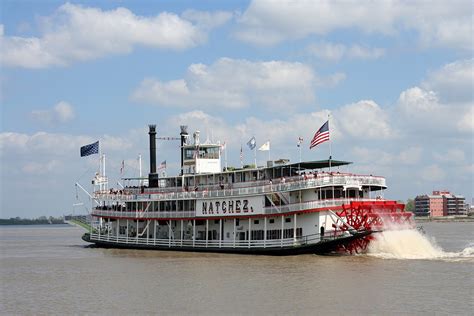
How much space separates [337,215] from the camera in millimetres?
42406

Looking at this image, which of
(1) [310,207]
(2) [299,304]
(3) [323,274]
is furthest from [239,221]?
(2) [299,304]

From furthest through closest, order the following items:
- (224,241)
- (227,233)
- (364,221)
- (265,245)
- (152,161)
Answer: (152,161), (227,233), (224,241), (265,245), (364,221)

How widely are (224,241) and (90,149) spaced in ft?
57.6

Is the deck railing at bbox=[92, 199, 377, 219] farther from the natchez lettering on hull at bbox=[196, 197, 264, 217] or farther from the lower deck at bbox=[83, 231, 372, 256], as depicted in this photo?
the lower deck at bbox=[83, 231, 372, 256]

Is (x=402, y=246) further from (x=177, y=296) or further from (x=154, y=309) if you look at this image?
(x=154, y=309)

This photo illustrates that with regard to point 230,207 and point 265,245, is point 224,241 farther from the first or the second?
point 265,245

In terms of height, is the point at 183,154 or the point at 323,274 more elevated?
the point at 183,154

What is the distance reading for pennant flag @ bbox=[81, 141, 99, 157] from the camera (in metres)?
59.0

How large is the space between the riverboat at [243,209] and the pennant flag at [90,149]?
3.41m

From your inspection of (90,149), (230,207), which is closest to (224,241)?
(230,207)

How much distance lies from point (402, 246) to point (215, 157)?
1793 centimetres

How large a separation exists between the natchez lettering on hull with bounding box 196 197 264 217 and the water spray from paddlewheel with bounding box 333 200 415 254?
5.88 metres

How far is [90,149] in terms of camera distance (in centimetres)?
Result: 5934

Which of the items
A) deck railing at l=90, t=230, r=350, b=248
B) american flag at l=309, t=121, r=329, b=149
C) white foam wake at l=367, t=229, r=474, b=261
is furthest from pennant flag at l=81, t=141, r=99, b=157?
white foam wake at l=367, t=229, r=474, b=261
